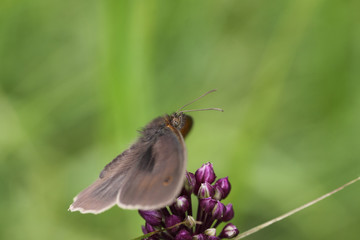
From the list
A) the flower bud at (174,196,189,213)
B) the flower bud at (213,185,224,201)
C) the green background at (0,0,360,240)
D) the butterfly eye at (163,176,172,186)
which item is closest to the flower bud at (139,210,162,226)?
A: the flower bud at (174,196,189,213)

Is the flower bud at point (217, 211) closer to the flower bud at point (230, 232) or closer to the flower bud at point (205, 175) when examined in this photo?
the flower bud at point (230, 232)

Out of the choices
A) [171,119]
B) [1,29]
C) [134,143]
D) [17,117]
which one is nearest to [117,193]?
[134,143]

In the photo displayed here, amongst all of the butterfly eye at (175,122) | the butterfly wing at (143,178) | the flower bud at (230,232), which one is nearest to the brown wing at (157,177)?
the butterfly wing at (143,178)

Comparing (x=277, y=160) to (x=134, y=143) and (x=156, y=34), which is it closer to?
(x=156, y=34)

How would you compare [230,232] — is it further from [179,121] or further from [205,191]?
[179,121]

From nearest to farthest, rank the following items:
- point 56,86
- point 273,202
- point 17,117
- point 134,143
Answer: point 134,143
point 273,202
point 17,117
point 56,86

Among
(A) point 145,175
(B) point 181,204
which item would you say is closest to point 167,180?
(A) point 145,175
